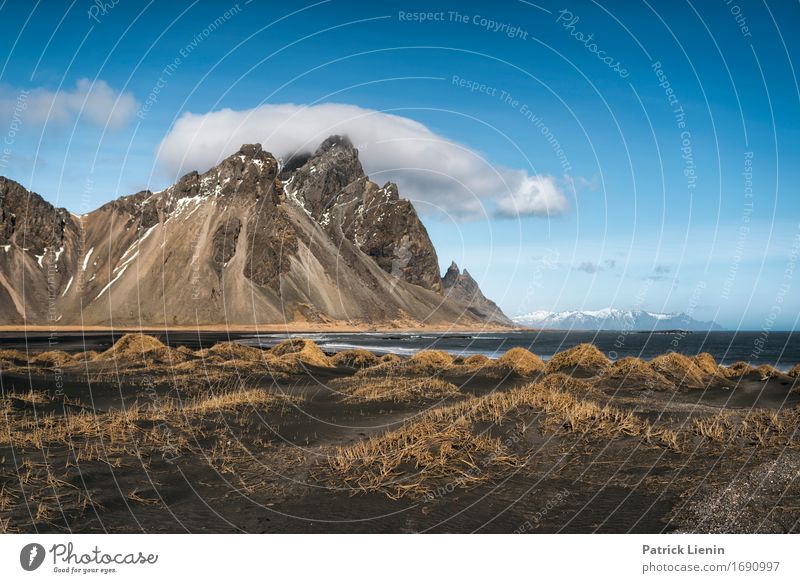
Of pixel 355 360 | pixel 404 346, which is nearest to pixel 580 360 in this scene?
pixel 355 360

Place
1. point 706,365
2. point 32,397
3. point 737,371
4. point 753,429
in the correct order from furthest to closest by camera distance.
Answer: point 706,365, point 737,371, point 32,397, point 753,429

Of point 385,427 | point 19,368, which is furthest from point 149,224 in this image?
point 385,427

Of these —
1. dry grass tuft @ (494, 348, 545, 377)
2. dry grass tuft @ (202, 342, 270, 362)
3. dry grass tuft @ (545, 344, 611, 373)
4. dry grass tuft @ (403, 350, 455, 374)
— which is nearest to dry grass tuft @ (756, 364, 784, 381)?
dry grass tuft @ (545, 344, 611, 373)

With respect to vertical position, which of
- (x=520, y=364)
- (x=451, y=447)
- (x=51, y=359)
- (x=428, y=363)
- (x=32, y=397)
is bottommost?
(x=51, y=359)

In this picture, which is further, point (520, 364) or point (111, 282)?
point (111, 282)

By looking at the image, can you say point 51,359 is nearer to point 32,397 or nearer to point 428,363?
point 32,397

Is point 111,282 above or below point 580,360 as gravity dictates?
above

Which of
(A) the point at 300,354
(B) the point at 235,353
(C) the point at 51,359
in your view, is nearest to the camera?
(A) the point at 300,354

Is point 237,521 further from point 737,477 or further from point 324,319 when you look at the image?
point 324,319
